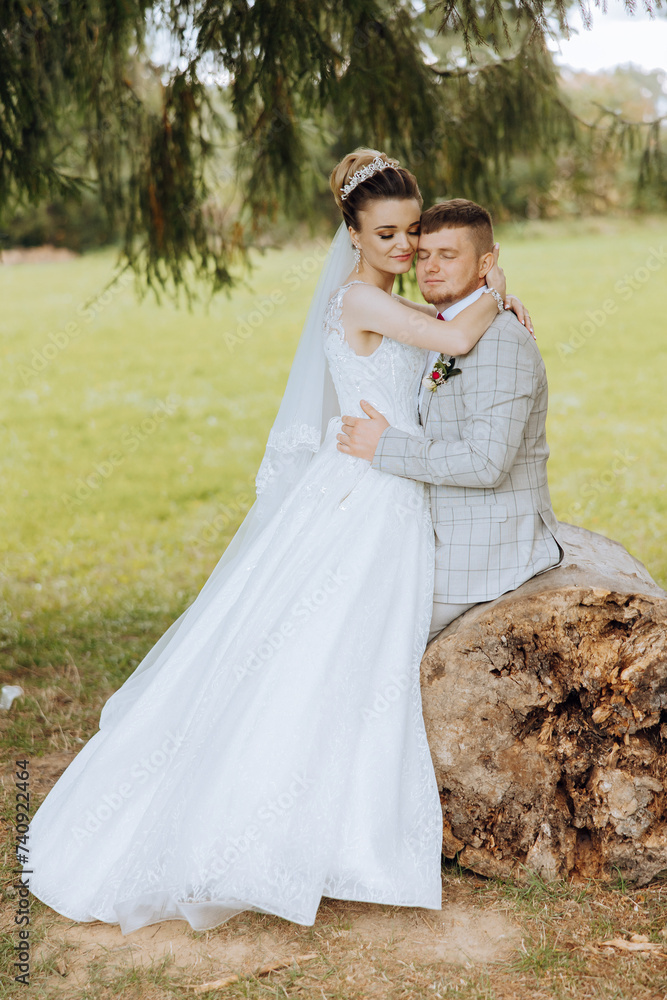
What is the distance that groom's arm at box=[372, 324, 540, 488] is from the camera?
316 centimetres

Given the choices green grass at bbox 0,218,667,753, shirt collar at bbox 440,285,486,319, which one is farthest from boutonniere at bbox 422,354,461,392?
green grass at bbox 0,218,667,753

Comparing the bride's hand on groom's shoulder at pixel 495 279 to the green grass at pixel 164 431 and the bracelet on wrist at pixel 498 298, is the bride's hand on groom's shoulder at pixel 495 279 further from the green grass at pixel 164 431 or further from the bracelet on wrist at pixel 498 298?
the green grass at pixel 164 431

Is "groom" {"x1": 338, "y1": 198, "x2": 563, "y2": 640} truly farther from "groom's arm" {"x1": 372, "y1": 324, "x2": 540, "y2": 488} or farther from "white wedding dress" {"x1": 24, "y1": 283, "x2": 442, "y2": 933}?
"white wedding dress" {"x1": 24, "y1": 283, "x2": 442, "y2": 933}

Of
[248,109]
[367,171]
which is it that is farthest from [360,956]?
[248,109]

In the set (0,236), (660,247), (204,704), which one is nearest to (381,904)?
(204,704)

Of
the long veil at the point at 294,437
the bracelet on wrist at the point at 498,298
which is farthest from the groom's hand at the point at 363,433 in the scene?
the bracelet on wrist at the point at 498,298

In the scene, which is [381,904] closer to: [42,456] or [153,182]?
[153,182]

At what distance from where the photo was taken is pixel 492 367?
10.5ft

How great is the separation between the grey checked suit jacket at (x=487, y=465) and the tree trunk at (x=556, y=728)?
128mm

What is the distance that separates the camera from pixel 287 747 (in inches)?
120

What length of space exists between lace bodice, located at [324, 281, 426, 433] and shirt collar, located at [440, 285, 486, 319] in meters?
0.23

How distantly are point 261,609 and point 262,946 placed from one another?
1140mm

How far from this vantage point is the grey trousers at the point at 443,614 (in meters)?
3.32

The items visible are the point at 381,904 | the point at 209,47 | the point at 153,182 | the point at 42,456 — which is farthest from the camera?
the point at 42,456
